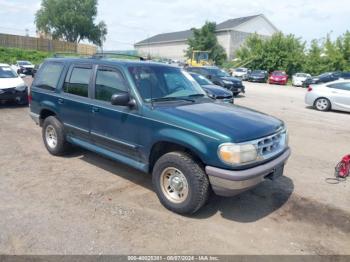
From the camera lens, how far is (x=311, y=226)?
4086mm

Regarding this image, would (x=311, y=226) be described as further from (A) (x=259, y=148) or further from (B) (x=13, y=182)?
(B) (x=13, y=182)

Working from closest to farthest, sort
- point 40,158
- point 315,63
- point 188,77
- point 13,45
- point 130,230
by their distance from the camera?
point 130,230 → point 188,77 → point 40,158 → point 315,63 → point 13,45

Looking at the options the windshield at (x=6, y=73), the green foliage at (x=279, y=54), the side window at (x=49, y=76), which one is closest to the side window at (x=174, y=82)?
the side window at (x=49, y=76)

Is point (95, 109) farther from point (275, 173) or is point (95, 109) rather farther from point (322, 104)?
point (322, 104)

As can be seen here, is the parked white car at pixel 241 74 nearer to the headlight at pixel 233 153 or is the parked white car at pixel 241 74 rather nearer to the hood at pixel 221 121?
the hood at pixel 221 121

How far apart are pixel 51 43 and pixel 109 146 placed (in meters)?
48.3

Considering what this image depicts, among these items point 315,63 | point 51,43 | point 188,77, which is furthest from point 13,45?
point 188,77

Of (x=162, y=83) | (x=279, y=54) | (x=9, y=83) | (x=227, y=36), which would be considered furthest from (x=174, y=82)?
(x=227, y=36)

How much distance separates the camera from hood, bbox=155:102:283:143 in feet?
12.6

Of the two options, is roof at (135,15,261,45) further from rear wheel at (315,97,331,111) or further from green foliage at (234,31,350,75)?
rear wheel at (315,97,331,111)

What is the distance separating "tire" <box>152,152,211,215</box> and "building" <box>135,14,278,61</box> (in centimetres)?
5329

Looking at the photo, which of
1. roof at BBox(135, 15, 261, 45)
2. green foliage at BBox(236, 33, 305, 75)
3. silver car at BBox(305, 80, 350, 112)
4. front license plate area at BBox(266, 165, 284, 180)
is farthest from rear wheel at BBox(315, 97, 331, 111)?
roof at BBox(135, 15, 261, 45)

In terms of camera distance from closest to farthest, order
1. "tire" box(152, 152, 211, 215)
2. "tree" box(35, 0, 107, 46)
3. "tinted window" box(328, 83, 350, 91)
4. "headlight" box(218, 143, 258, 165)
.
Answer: "headlight" box(218, 143, 258, 165) < "tire" box(152, 152, 211, 215) < "tinted window" box(328, 83, 350, 91) < "tree" box(35, 0, 107, 46)

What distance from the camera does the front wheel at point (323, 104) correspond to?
14172 millimetres
